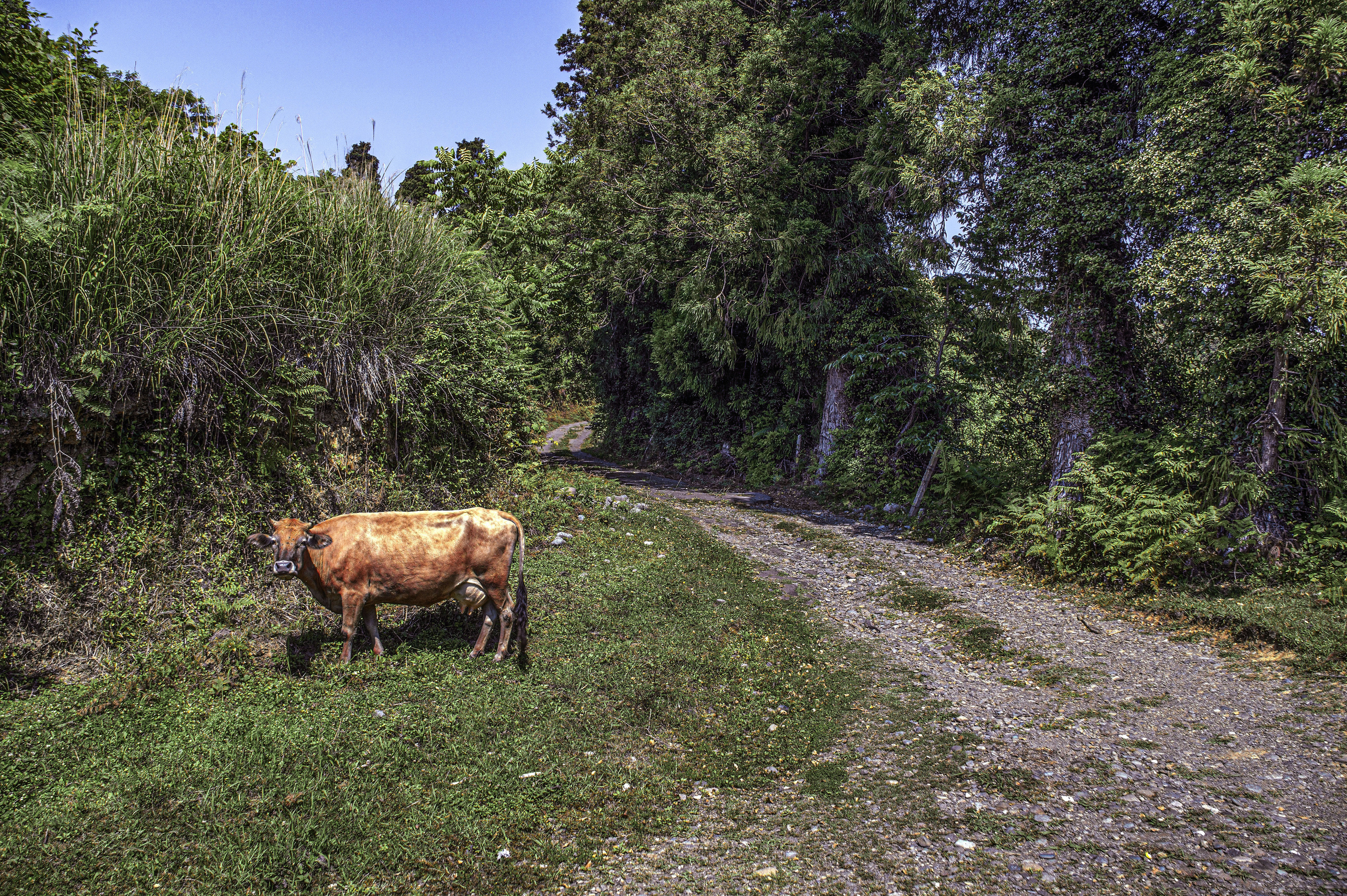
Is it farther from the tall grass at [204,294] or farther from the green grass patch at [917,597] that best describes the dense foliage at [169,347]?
the green grass patch at [917,597]

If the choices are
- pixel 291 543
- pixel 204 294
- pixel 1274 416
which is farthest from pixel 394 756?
pixel 1274 416

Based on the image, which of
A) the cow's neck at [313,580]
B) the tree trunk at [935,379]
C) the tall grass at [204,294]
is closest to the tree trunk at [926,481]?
the tree trunk at [935,379]

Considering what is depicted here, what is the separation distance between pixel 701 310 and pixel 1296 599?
14.9 metres

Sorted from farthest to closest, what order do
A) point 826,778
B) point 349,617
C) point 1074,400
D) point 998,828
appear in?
point 1074,400 → point 349,617 → point 826,778 → point 998,828

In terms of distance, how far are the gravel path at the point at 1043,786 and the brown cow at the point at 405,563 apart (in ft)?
9.34

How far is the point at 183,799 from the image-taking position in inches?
174

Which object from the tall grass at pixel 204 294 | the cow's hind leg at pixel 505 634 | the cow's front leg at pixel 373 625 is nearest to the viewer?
the tall grass at pixel 204 294

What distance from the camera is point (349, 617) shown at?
21.0 ft

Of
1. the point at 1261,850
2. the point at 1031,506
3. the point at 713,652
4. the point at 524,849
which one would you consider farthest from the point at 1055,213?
the point at 524,849

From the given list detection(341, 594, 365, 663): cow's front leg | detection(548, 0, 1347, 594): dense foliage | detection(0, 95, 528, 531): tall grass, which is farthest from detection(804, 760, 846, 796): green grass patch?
detection(548, 0, 1347, 594): dense foliage

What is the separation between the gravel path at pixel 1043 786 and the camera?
4176 millimetres

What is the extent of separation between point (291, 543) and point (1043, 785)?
6.55 meters

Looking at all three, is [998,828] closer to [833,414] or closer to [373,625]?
[373,625]

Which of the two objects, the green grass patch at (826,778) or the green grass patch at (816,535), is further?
the green grass patch at (816,535)
